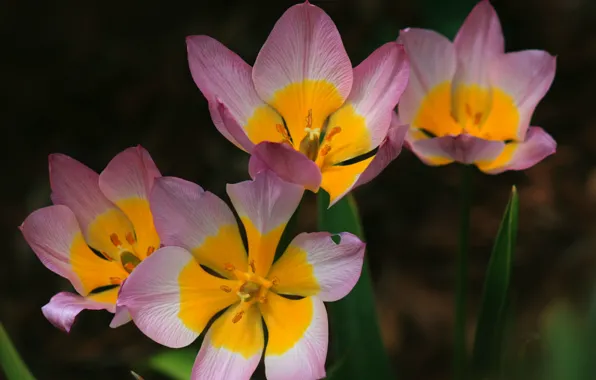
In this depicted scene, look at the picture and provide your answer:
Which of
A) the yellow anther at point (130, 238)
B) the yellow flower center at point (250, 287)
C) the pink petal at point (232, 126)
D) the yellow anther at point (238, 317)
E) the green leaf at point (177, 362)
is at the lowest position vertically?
the green leaf at point (177, 362)

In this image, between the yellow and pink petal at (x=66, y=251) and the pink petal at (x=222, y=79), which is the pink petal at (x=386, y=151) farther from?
the yellow and pink petal at (x=66, y=251)

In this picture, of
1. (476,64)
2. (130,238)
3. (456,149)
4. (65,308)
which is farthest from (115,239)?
(476,64)

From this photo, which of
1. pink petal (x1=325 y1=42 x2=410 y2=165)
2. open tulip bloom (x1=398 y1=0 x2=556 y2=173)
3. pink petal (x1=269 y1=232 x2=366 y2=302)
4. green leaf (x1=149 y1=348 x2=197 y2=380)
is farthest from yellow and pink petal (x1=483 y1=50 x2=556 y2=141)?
green leaf (x1=149 y1=348 x2=197 y2=380)

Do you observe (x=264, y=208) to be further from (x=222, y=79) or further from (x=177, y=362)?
(x=177, y=362)

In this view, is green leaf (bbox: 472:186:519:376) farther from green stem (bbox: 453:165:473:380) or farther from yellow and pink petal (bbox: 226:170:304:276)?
yellow and pink petal (bbox: 226:170:304:276)

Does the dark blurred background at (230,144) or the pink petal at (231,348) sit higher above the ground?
the pink petal at (231,348)

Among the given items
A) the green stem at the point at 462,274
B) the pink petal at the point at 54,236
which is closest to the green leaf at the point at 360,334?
the green stem at the point at 462,274
